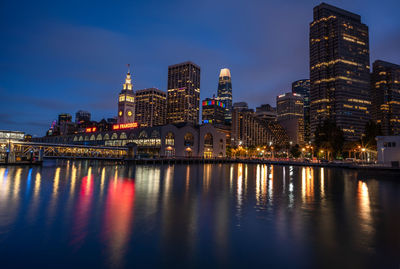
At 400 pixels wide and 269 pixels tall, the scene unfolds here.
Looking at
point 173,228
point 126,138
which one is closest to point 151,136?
point 126,138

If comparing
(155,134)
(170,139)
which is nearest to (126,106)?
(155,134)

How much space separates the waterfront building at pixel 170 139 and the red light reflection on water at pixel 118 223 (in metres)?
95.0

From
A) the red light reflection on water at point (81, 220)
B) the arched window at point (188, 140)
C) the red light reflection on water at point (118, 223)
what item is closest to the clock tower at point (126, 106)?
the arched window at point (188, 140)

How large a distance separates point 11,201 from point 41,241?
13106mm

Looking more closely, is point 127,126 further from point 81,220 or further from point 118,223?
point 118,223

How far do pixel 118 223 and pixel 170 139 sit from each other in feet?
378

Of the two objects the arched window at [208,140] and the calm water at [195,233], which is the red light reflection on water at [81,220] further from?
the arched window at [208,140]

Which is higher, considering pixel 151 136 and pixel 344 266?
pixel 151 136

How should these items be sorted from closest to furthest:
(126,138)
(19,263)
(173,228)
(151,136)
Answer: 1. (19,263)
2. (173,228)
3. (151,136)
4. (126,138)

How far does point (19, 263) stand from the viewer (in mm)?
10258

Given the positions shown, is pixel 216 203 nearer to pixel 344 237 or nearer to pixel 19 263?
pixel 344 237

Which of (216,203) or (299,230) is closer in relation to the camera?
(299,230)

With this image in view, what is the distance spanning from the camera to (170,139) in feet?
429

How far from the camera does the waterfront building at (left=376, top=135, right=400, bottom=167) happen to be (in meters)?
70.8
